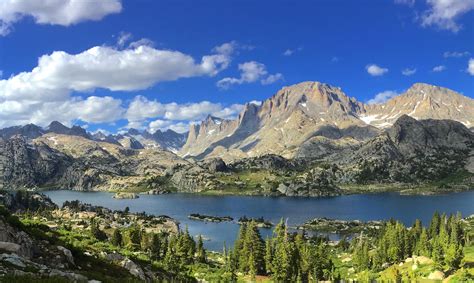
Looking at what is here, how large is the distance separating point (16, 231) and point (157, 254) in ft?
252

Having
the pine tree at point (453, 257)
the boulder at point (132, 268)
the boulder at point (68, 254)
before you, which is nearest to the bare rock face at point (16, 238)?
the boulder at point (68, 254)

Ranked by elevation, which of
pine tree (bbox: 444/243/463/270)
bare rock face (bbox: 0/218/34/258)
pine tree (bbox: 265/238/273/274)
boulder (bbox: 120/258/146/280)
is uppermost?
bare rock face (bbox: 0/218/34/258)

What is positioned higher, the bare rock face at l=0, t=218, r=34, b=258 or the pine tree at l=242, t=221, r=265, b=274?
the bare rock face at l=0, t=218, r=34, b=258

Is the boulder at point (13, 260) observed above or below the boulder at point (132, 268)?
above

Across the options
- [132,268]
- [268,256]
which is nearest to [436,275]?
[268,256]

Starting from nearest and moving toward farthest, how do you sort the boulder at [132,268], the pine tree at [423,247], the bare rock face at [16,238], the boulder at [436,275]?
the bare rock face at [16,238] < the boulder at [132,268] < the boulder at [436,275] < the pine tree at [423,247]

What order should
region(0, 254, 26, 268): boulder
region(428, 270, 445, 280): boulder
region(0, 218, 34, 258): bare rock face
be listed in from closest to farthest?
1. region(0, 254, 26, 268): boulder
2. region(0, 218, 34, 258): bare rock face
3. region(428, 270, 445, 280): boulder

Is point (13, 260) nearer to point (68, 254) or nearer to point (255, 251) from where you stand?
point (68, 254)

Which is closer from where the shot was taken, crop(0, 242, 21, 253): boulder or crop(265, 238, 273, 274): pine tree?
crop(0, 242, 21, 253): boulder

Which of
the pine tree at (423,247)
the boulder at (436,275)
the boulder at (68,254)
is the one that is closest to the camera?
the boulder at (68,254)

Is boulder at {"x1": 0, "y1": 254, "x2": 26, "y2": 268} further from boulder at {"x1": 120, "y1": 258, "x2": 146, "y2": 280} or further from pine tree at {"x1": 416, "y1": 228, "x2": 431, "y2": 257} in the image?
pine tree at {"x1": 416, "y1": 228, "x2": 431, "y2": 257}

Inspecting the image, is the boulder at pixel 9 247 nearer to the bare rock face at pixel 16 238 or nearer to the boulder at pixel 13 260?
the bare rock face at pixel 16 238

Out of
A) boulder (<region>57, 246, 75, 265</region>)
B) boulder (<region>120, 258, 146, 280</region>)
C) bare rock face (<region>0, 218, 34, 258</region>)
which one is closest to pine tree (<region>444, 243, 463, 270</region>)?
boulder (<region>120, 258, 146, 280</region>)

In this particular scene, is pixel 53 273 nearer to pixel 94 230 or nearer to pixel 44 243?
pixel 44 243
